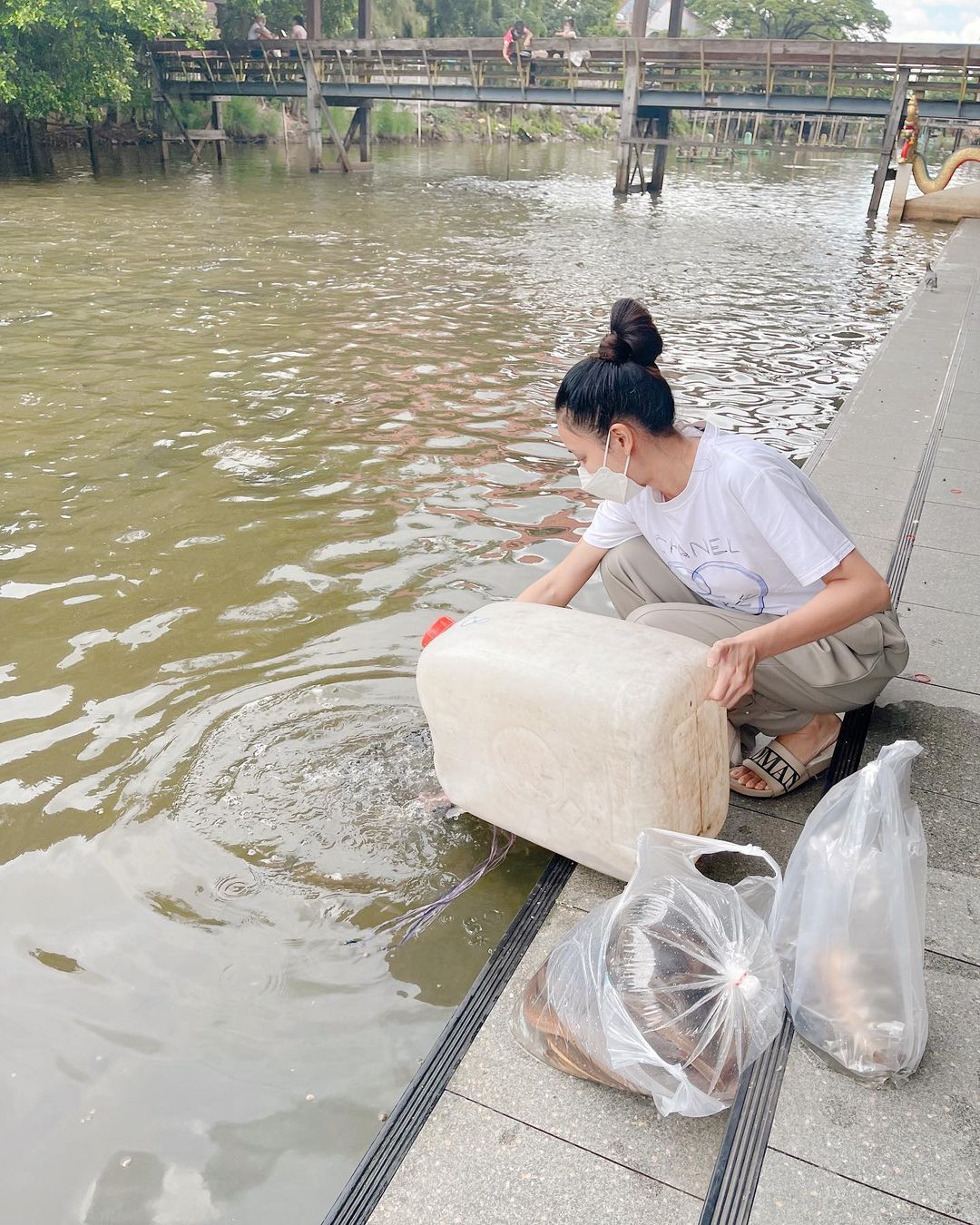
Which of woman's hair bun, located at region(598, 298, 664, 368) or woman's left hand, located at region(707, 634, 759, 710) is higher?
woman's hair bun, located at region(598, 298, 664, 368)

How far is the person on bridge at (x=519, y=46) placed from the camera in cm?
2245

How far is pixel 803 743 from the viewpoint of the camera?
2838 mm

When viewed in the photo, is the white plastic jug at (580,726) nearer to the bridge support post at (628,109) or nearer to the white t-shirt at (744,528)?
the white t-shirt at (744,528)

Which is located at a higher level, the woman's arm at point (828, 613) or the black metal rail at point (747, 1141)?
the woman's arm at point (828, 613)

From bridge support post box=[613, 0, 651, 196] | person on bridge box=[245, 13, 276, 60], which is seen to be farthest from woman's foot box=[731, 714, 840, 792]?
person on bridge box=[245, 13, 276, 60]

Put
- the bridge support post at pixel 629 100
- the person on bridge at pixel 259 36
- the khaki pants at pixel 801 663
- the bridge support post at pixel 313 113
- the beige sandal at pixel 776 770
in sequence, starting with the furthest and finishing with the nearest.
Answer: the person on bridge at pixel 259 36
the bridge support post at pixel 313 113
the bridge support post at pixel 629 100
the beige sandal at pixel 776 770
the khaki pants at pixel 801 663

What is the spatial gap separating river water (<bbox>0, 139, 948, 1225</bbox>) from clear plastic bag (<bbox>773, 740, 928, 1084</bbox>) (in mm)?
851

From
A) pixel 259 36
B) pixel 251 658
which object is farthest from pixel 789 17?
pixel 251 658

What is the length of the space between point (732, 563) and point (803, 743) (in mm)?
590

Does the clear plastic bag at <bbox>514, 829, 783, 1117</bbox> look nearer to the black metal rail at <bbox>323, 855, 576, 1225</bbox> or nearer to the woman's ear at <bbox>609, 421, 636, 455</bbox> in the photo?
the black metal rail at <bbox>323, 855, 576, 1225</bbox>

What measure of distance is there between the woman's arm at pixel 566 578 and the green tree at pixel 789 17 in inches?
2749

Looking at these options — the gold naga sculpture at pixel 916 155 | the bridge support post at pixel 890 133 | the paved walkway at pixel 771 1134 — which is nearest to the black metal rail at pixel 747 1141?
the paved walkway at pixel 771 1134

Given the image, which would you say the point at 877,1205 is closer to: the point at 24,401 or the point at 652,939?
the point at 652,939

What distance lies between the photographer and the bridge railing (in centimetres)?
1931
